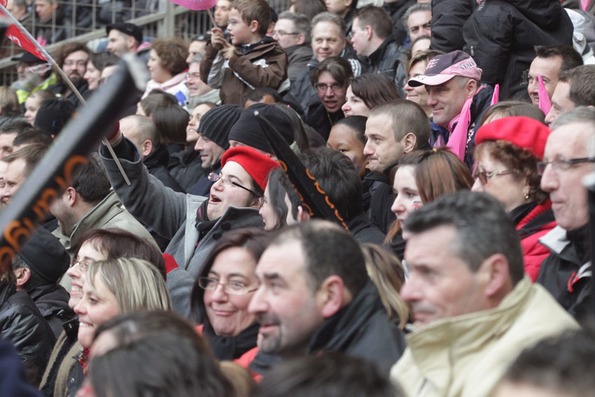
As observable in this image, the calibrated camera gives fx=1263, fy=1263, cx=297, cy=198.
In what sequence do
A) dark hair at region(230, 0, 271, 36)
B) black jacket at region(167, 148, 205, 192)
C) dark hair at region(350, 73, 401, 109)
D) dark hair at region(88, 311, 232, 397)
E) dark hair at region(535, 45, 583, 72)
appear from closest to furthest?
1. dark hair at region(88, 311, 232, 397)
2. dark hair at region(535, 45, 583, 72)
3. dark hair at region(350, 73, 401, 109)
4. black jacket at region(167, 148, 205, 192)
5. dark hair at region(230, 0, 271, 36)

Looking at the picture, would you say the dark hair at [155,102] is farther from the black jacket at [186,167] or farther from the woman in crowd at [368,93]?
the woman in crowd at [368,93]

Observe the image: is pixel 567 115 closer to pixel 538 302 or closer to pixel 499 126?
pixel 499 126

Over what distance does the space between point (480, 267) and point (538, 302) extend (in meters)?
0.20

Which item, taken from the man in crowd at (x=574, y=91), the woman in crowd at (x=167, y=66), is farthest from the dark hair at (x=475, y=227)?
the woman in crowd at (x=167, y=66)

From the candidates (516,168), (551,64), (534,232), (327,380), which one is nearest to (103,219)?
(551,64)

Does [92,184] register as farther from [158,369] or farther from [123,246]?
[158,369]

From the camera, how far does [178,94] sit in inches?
463

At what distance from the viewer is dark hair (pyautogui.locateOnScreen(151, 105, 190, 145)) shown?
31.3 ft

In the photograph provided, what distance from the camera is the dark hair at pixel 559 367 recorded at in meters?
2.43

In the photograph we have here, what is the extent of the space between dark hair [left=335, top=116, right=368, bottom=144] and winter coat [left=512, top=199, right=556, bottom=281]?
248cm

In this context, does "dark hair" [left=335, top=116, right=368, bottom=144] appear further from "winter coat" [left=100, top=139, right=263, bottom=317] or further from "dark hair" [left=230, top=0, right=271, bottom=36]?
"dark hair" [left=230, top=0, right=271, bottom=36]

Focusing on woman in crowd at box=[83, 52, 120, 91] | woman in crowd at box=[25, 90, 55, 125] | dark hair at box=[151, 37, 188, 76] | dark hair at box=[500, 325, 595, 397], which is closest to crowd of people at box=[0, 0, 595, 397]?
dark hair at box=[500, 325, 595, 397]

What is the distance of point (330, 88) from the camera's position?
899 cm

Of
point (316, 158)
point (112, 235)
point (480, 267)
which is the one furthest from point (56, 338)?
point (480, 267)
